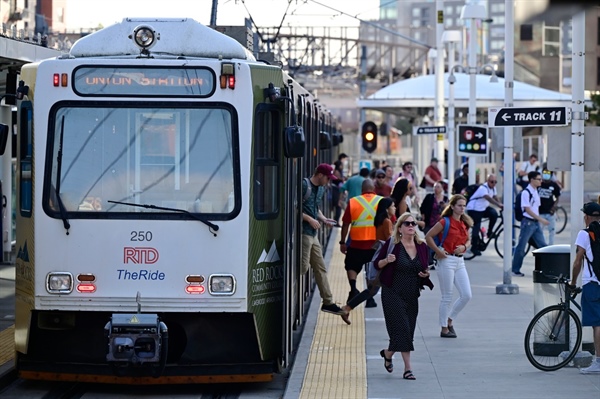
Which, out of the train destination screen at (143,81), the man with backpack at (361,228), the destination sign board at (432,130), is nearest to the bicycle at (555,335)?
the train destination screen at (143,81)

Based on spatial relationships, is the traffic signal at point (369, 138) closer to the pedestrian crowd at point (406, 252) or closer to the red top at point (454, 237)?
the pedestrian crowd at point (406, 252)

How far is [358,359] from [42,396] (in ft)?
10.2

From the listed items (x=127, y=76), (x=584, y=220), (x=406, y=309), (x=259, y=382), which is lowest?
(x=259, y=382)

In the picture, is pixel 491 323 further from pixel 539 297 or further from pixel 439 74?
pixel 439 74

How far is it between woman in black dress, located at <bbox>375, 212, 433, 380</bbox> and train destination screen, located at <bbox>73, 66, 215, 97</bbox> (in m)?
2.31

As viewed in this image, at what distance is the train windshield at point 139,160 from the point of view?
9.30m

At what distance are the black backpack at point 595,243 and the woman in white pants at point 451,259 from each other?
263 cm

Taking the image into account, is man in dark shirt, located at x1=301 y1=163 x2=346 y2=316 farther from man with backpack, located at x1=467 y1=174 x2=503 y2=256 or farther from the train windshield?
man with backpack, located at x1=467 y1=174 x2=503 y2=256

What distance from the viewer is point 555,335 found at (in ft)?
35.0

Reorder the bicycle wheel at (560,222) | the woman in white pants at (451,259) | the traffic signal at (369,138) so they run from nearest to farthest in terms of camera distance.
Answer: the woman in white pants at (451,259) → the bicycle wheel at (560,222) → the traffic signal at (369,138)

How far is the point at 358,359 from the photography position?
37.1 ft

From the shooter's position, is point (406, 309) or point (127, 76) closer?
point (127, 76)

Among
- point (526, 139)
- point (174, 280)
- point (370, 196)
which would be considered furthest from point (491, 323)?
point (526, 139)

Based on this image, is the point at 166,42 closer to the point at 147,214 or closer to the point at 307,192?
the point at 147,214
